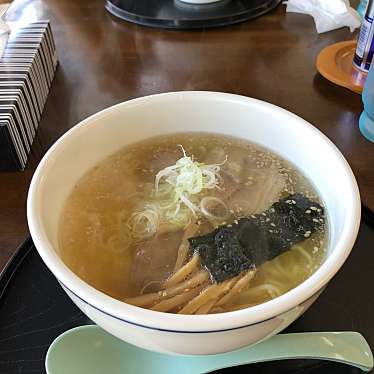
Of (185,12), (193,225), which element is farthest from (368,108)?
(185,12)

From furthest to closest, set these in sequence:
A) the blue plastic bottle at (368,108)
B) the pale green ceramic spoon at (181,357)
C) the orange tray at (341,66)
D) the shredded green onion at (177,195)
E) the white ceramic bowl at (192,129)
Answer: the orange tray at (341,66) → the blue plastic bottle at (368,108) → the shredded green onion at (177,195) → the pale green ceramic spoon at (181,357) → the white ceramic bowl at (192,129)

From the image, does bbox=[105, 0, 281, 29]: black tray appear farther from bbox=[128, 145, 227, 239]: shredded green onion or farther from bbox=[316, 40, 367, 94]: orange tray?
bbox=[128, 145, 227, 239]: shredded green onion

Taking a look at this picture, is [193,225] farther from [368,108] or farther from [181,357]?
[368,108]

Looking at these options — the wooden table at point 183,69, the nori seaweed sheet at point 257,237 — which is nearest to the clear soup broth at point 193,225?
the nori seaweed sheet at point 257,237

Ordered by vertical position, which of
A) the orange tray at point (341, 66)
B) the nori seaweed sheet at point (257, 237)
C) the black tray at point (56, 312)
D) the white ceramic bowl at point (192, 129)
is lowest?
the orange tray at point (341, 66)

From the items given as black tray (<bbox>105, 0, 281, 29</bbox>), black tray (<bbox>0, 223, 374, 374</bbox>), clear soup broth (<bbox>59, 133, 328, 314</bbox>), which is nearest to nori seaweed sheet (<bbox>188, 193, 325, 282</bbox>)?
clear soup broth (<bbox>59, 133, 328, 314</bbox>)

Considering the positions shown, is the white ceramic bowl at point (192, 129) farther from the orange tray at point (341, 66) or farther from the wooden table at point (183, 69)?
the orange tray at point (341, 66)
